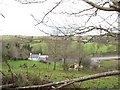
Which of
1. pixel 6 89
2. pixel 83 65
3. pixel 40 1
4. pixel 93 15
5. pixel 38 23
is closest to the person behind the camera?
pixel 40 1

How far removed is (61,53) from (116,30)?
7847 mm

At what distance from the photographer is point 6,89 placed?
12.2 feet

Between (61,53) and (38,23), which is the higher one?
(38,23)

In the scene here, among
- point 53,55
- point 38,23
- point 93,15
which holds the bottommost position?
point 53,55

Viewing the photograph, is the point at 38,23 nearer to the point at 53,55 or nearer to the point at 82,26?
the point at 82,26

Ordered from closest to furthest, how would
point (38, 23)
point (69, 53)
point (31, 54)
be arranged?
point (38, 23)
point (31, 54)
point (69, 53)

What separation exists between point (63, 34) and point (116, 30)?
68 cm

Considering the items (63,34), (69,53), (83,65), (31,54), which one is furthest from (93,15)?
(83,65)

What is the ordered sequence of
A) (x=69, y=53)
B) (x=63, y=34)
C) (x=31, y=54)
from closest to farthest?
(x=63, y=34) < (x=31, y=54) < (x=69, y=53)

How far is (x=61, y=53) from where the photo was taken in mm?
9344

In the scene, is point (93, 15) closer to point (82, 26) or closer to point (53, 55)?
point (82, 26)

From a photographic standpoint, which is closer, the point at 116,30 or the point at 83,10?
the point at 83,10

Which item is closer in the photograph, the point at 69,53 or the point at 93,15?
the point at 93,15

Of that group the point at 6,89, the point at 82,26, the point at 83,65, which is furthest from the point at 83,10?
the point at 83,65
